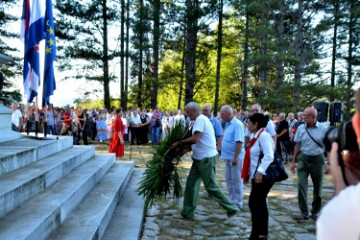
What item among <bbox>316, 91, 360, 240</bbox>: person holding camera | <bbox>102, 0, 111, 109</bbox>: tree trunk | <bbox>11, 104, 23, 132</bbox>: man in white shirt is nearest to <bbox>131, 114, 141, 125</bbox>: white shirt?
<bbox>102, 0, 111, 109</bbox>: tree trunk

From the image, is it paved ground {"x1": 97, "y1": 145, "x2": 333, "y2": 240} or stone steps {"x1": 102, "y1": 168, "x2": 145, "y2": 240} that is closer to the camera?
stone steps {"x1": 102, "y1": 168, "x2": 145, "y2": 240}

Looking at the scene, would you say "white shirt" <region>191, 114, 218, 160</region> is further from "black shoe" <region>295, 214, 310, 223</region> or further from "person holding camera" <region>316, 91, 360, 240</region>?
"person holding camera" <region>316, 91, 360, 240</region>

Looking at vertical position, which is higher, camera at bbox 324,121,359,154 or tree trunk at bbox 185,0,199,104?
tree trunk at bbox 185,0,199,104

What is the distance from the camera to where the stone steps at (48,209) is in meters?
3.42

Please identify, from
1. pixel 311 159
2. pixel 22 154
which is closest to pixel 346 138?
pixel 311 159

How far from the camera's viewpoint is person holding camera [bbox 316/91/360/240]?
1134 mm

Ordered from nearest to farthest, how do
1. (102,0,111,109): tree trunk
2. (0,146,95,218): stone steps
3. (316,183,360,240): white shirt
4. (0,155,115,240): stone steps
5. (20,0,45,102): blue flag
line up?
(316,183,360,240): white shirt, (0,155,115,240): stone steps, (0,146,95,218): stone steps, (20,0,45,102): blue flag, (102,0,111,109): tree trunk

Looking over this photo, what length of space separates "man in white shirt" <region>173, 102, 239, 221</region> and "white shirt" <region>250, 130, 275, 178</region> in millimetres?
954

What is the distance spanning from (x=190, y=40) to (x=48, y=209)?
63.0 feet

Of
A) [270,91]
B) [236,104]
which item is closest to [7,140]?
[270,91]

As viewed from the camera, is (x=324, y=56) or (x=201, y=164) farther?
(x=324, y=56)

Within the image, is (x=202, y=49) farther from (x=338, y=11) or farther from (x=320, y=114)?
(x=320, y=114)

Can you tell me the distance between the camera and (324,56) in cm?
2752

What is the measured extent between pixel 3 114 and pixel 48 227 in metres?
4.25
